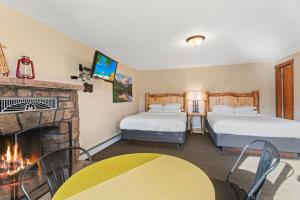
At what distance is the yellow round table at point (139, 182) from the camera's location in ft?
2.75

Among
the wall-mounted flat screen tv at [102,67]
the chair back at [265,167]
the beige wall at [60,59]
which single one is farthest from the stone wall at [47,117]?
the chair back at [265,167]

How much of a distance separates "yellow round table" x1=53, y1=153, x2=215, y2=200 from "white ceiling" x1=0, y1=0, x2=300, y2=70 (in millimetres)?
1749

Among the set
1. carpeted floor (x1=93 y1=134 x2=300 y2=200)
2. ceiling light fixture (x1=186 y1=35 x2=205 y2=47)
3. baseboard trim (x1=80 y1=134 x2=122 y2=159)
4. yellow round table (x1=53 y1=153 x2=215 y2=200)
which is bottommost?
carpeted floor (x1=93 y1=134 x2=300 y2=200)

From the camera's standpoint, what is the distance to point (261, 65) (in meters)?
4.73

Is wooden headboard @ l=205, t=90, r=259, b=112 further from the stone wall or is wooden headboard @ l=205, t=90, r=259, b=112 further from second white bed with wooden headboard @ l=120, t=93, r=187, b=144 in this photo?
the stone wall

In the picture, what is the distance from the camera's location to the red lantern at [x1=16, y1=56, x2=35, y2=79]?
1.79 m

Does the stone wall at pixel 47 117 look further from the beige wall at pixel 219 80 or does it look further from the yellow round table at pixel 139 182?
the beige wall at pixel 219 80

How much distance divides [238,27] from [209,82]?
289 centimetres

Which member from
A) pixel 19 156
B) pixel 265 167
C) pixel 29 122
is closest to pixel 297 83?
pixel 265 167

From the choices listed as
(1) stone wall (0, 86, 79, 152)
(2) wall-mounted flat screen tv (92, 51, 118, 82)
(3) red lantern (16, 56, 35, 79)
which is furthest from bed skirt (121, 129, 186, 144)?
(3) red lantern (16, 56, 35, 79)

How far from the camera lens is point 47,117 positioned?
74.4 inches

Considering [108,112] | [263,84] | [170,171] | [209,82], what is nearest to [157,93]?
[209,82]

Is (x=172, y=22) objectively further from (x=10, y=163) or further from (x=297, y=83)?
(x=297, y=83)

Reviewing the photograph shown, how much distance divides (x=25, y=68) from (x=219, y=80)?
5.01 m
